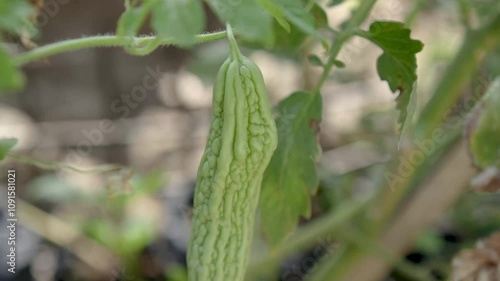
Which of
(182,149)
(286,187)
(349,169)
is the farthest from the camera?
(182,149)

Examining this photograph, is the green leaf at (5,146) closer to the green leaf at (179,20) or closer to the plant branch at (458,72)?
the green leaf at (179,20)

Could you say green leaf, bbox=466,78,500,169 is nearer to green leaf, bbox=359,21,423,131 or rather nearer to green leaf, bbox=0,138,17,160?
green leaf, bbox=359,21,423,131

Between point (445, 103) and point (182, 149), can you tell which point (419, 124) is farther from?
point (182, 149)

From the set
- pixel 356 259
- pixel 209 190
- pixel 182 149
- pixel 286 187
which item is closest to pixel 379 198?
pixel 356 259

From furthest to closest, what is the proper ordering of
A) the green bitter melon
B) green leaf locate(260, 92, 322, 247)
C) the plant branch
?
1. the plant branch
2. green leaf locate(260, 92, 322, 247)
3. the green bitter melon

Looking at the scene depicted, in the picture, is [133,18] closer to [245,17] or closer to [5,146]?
[245,17]

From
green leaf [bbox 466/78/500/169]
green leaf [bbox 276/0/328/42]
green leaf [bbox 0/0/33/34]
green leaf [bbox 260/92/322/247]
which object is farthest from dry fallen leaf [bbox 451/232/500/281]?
green leaf [bbox 0/0/33/34]
